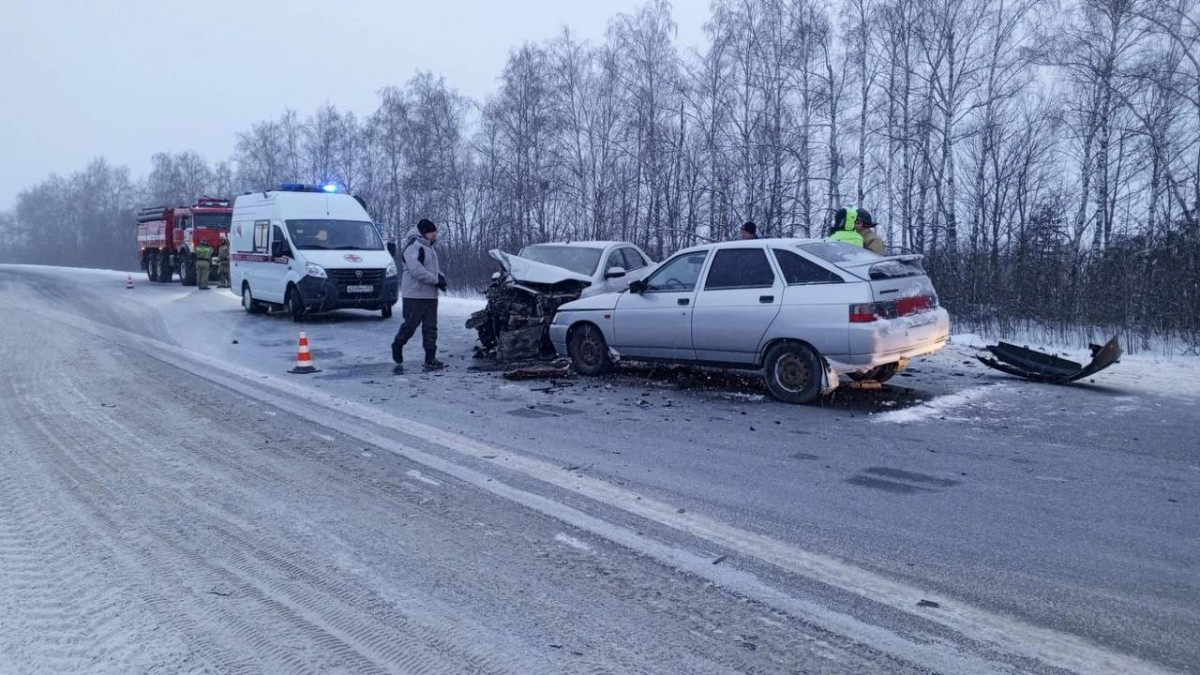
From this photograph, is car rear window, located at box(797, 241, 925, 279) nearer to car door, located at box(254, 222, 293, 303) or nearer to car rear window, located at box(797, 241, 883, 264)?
car rear window, located at box(797, 241, 883, 264)

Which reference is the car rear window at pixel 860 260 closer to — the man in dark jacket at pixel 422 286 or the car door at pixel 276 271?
the man in dark jacket at pixel 422 286

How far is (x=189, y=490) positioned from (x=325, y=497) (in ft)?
3.07

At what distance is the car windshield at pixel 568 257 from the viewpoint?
12.1 meters

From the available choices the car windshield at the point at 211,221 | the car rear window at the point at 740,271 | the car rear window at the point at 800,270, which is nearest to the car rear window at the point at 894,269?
the car rear window at the point at 800,270

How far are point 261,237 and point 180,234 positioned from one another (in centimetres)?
1500

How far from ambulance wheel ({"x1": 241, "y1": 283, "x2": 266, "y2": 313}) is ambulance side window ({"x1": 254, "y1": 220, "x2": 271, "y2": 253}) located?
130cm

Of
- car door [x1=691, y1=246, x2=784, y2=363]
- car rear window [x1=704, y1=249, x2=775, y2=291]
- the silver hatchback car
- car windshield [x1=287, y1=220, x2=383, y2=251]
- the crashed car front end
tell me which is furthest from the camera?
car windshield [x1=287, y1=220, x2=383, y2=251]

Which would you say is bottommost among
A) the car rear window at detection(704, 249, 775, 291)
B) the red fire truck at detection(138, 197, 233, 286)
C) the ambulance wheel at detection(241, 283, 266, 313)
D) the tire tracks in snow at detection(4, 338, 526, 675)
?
the tire tracks in snow at detection(4, 338, 526, 675)

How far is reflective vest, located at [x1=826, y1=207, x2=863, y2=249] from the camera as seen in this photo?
9.60 meters

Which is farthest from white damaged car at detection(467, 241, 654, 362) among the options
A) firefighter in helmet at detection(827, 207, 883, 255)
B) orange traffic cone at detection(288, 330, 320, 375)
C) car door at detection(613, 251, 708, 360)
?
firefighter in helmet at detection(827, 207, 883, 255)

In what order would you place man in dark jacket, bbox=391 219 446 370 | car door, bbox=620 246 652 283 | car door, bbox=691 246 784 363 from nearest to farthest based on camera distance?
car door, bbox=691 246 784 363, man in dark jacket, bbox=391 219 446 370, car door, bbox=620 246 652 283

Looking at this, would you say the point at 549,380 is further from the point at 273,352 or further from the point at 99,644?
the point at 99,644

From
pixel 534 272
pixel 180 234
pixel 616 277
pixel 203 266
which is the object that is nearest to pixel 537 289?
pixel 534 272

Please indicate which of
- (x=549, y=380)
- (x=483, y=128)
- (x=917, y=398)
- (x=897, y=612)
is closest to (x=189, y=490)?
(x=897, y=612)
